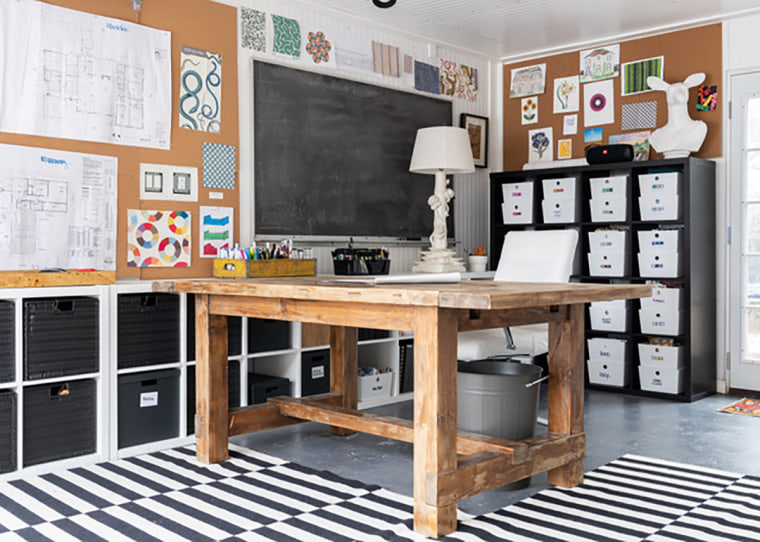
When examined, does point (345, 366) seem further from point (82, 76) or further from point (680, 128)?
point (680, 128)

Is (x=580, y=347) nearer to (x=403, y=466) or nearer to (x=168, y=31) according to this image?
(x=403, y=466)

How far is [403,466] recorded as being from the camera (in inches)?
125

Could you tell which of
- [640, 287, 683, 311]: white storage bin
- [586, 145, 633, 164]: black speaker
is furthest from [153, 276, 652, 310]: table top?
[586, 145, 633, 164]: black speaker

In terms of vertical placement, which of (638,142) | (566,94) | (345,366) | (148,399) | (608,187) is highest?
(566,94)

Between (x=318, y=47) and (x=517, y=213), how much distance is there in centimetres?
188

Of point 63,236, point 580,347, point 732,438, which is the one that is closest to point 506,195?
point 732,438

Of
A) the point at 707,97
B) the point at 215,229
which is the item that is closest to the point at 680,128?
the point at 707,97

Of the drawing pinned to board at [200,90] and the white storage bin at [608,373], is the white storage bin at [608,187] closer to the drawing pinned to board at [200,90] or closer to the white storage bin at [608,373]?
the white storage bin at [608,373]

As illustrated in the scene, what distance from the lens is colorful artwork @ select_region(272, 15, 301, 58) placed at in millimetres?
4320

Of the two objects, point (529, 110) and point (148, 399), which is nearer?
point (148, 399)

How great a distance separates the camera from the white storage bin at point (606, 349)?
4887mm

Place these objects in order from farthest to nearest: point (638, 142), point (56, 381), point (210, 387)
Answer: point (638, 142)
point (210, 387)
point (56, 381)

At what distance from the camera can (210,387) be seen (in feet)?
10.6

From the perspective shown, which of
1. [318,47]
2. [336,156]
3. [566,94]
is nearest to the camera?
[318,47]
